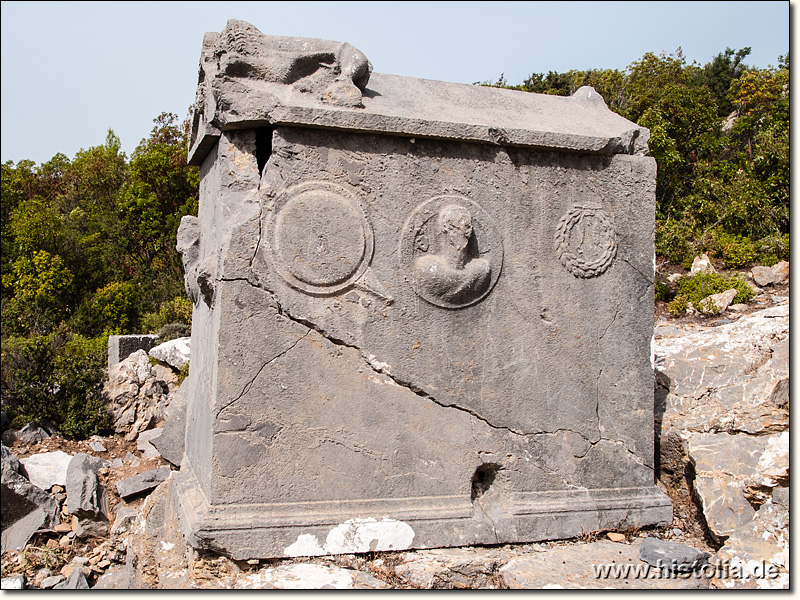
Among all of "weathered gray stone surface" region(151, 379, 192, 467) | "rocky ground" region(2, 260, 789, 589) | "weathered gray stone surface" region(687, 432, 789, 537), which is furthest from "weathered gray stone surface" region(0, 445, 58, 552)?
"weathered gray stone surface" region(687, 432, 789, 537)

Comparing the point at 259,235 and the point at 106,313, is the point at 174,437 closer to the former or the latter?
the point at 259,235

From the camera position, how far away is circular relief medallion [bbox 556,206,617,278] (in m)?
3.52

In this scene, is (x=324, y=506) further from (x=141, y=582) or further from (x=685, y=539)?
(x=685, y=539)

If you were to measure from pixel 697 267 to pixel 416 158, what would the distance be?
696 cm

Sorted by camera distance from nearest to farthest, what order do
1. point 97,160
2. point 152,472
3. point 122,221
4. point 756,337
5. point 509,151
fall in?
point 509,151, point 152,472, point 756,337, point 122,221, point 97,160

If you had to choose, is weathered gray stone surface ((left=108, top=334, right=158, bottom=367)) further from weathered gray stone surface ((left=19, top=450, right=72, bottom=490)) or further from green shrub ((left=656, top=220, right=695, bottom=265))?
green shrub ((left=656, top=220, right=695, bottom=265))

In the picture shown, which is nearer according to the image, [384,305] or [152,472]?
[384,305]

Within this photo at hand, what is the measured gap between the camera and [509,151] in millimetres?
Answer: 3463

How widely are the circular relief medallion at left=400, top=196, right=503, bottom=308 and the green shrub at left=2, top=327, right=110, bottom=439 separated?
4.68m

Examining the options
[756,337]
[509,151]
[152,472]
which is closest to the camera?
[509,151]

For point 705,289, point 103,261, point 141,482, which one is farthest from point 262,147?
point 103,261

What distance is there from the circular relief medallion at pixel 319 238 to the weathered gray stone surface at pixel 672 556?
1857 millimetres

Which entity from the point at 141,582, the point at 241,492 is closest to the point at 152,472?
the point at 141,582

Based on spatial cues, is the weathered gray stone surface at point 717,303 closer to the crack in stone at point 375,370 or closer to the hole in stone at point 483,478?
the crack in stone at point 375,370
